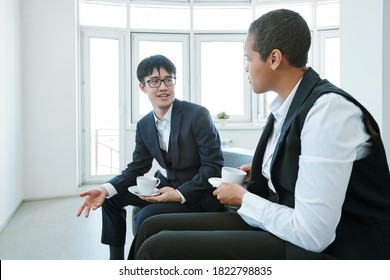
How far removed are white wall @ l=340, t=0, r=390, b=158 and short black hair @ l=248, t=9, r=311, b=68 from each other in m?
1.25

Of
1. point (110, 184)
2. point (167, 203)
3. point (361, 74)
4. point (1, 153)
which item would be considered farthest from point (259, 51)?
point (1, 153)

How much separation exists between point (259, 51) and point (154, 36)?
3.88m

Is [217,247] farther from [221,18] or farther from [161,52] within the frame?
[221,18]

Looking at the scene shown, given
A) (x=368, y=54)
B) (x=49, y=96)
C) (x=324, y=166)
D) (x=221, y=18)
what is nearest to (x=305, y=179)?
(x=324, y=166)

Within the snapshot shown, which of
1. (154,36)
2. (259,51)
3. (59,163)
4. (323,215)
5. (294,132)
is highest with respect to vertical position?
(154,36)

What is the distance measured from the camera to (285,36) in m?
0.91

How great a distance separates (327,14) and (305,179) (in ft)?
15.5

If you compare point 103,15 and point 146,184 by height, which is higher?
point 103,15

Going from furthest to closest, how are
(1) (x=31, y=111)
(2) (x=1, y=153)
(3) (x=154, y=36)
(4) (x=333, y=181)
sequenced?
(3) (x=154, y=36) < (1) (x=31, y=111) < (2) (x=1, y=153) < (4) (x=333, y=181)

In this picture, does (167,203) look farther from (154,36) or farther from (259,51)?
(154,36)

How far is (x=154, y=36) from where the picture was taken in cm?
454

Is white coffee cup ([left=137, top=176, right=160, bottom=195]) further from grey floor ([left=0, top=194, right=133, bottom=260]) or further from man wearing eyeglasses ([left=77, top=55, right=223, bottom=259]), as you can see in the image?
grey floor ([left=0, top=194, right=133, bottom=260])

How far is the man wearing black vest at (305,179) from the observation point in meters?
0.74

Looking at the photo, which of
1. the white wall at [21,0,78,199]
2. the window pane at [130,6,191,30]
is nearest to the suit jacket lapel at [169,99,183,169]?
the white wall at [21,0,78,199]
